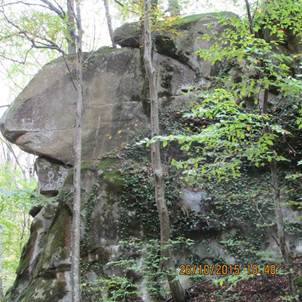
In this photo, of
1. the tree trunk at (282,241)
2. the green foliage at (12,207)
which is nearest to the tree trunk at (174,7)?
the green foliage at (12,207)

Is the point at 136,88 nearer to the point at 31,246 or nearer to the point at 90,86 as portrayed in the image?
the point at 90,86

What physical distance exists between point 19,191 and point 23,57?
3341 mm

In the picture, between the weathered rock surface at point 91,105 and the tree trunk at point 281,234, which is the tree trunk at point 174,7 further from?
the tree trunk at point 281,234

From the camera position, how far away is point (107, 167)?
28.1 ft

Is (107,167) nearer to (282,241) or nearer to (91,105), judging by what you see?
(91,105)

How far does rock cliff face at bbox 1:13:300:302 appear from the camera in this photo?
747 cm

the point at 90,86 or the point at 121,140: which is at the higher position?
the point at 90,86

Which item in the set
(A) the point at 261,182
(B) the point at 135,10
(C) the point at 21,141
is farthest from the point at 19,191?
(A) the point at 261,182

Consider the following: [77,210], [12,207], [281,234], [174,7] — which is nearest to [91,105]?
[174,7]

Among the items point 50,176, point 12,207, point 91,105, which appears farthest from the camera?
point 12,207

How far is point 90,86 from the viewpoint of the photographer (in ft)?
35.9

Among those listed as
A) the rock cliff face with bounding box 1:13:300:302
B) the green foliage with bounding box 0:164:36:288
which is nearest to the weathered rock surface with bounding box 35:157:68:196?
the rock cliff face with bounding box 1:13:300:302

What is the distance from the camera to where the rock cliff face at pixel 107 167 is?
7.47 metres

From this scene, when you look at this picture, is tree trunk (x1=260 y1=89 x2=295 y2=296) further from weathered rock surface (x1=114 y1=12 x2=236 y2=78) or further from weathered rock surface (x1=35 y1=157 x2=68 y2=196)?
weathered rock surface (x1=35 y1=157 x2=68 y2=196)
